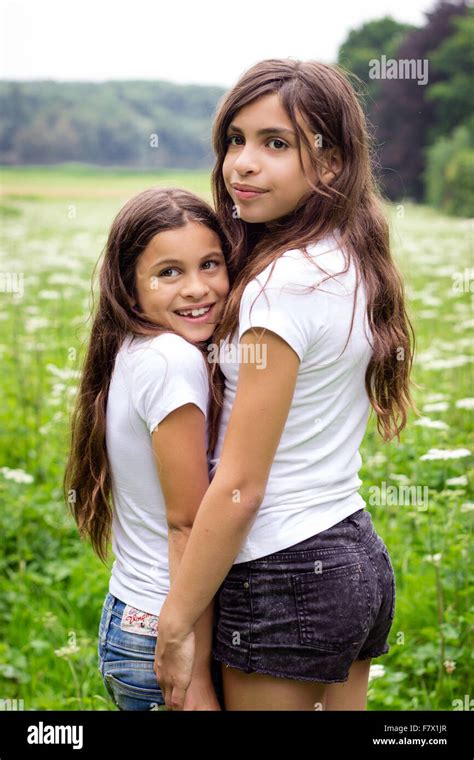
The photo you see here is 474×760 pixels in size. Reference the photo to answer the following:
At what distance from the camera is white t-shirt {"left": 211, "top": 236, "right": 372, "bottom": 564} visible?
1.70 meters

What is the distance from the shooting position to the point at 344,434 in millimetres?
1860

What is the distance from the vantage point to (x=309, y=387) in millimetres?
1786

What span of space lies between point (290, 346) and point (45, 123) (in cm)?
3234

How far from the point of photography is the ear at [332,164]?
188cm

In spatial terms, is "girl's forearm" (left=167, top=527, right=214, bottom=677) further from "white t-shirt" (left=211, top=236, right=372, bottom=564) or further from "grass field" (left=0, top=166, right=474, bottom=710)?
"grass field" (left=0, top=166, right=474, bottom=710)

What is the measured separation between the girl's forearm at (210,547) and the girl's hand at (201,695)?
0.16m
